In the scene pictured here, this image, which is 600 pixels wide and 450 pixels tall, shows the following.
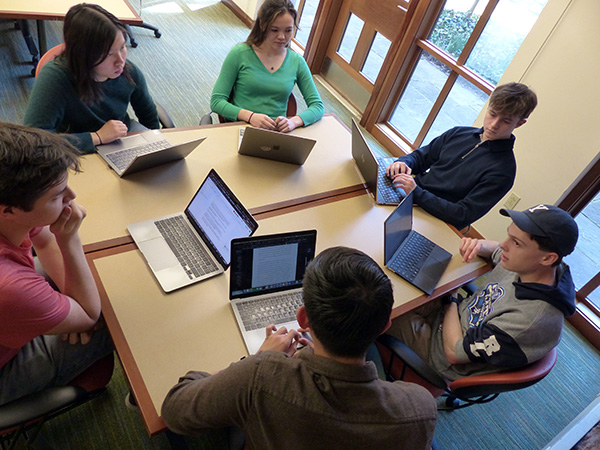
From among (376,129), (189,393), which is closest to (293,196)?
(189,393)

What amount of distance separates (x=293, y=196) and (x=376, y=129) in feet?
7.42

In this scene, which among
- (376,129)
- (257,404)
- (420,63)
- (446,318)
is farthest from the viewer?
(376,129)

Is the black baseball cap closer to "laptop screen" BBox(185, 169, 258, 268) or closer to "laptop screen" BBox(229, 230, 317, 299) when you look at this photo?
"laptop screen" BBox(229, 230, 317, 299)

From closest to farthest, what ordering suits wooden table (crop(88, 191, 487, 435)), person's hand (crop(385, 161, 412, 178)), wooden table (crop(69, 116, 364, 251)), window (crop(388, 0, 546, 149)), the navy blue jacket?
wooden table (crop(88, 191, 487, 435)) → wooden table (crop(69, 116, 364, 251)) → the navy blue jacket → person's hand (crop(385, 161, 412, 178)) → window (crop(388, 0, 546, 149))

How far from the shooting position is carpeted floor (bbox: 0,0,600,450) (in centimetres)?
172

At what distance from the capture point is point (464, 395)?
4.98 feet

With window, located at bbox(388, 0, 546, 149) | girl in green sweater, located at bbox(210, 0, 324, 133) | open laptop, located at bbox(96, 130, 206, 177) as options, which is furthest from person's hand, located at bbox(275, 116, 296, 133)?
window, located at bbox(388, 0, 546, 149)

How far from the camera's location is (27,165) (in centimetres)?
107

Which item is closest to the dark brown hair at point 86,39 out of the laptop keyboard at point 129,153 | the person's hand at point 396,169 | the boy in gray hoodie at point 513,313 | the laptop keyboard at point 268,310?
the laptop keyboard at point 129,153

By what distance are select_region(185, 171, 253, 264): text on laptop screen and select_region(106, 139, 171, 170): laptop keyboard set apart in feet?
1.49

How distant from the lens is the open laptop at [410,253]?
1.69 m

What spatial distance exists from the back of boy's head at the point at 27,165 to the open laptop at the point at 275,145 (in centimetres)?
88

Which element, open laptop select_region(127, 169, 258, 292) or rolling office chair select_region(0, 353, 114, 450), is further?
open laptop select_region(127, 169, 258, 292)

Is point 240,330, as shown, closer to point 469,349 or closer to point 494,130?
point 469,349
